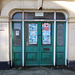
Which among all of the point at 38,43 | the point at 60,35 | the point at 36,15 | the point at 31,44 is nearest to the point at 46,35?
the point at 38,43

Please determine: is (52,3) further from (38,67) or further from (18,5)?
(38,67)

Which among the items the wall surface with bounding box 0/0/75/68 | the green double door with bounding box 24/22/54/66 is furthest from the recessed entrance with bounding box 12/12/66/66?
the wall surface with bounding box 0/0/75/68

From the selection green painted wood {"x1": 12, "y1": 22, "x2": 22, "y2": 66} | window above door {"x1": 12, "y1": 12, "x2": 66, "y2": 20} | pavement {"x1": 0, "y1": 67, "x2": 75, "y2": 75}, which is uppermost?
window above door {"x1": 12, "y1": 12, "x2": 66, "y2": 20}

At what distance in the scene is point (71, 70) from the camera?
4477 millimetres

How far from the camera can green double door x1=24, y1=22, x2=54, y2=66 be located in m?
4.90

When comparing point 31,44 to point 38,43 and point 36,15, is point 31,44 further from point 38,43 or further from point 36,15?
point 36,15

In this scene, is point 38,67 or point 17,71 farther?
point 38,67

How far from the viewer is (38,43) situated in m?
4.91

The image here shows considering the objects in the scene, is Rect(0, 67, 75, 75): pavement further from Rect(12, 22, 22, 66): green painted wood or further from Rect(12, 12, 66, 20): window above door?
Rect(12, 12, 66, 20): window above door

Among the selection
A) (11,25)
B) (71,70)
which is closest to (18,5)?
(11,25)

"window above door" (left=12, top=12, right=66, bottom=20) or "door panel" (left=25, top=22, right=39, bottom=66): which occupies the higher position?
"window above door" (left=12, top=12, right=66, bottom=20)

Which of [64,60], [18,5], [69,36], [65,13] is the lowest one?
[64,60]

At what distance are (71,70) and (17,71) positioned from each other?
246cm

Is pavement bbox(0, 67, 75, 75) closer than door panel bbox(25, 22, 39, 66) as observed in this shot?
Yes
